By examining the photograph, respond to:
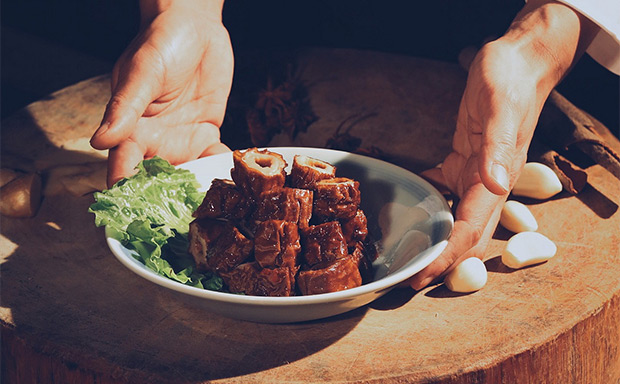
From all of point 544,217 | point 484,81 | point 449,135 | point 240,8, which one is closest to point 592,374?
point 544,217

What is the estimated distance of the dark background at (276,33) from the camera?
13.3 feet

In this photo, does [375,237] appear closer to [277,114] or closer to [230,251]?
[230,251]

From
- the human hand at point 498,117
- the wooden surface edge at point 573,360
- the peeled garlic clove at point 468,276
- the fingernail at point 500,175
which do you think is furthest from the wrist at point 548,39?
the wooden surface edge at point 573,360

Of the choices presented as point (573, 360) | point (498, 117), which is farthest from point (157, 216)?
point (573, 360)

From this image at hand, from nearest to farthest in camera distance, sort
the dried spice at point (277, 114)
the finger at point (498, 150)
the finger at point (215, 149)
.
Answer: the finger at point (498, 150) < the finger at point (215, 149) < the dried spice at point (277, 114)

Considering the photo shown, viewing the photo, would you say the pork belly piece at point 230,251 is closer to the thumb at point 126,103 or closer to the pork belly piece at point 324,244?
the pork belly piece at point 324,244

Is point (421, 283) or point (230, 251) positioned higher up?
point (230, 251)

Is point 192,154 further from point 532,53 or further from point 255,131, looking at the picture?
point 532,53

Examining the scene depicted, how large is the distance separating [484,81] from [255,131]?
4.18 ft

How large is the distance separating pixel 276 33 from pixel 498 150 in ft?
9.63

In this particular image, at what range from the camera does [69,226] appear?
2566 millimetres

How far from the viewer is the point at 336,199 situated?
2.10 metres

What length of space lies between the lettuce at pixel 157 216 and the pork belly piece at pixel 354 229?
1.36ft

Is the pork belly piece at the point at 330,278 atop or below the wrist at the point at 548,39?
below
